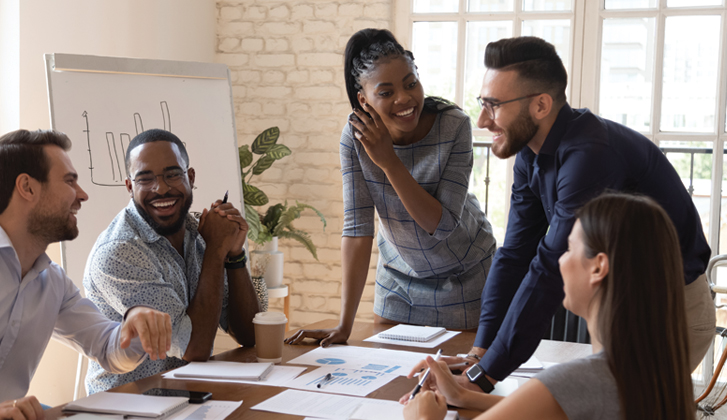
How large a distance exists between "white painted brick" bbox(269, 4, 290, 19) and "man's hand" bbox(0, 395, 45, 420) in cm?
307

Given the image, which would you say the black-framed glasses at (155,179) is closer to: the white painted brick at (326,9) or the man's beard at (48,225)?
the man's beard at (48,225)

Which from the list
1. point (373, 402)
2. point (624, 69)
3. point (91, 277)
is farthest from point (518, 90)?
point (624, 69)

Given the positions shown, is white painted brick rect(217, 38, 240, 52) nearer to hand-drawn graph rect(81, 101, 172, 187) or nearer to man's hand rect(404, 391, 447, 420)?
hand-drawn graph rect(81, 101, 172, 187)

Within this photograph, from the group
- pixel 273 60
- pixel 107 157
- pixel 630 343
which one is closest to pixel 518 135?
pixel 630 343

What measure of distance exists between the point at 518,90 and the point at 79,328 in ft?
3.70

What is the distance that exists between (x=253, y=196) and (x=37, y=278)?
191cm

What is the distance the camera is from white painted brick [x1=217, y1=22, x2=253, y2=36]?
389 centimetres

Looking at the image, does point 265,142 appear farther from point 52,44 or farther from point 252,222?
point 52,44

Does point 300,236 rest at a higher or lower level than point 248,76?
lower

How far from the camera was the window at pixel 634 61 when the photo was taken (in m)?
3.30

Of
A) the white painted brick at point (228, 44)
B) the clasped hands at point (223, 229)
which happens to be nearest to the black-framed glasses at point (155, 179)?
the clasped hands at point (223, 229)

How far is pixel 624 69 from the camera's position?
11.2 feet

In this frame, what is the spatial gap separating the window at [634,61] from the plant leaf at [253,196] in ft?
3.91

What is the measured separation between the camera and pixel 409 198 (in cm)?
173
